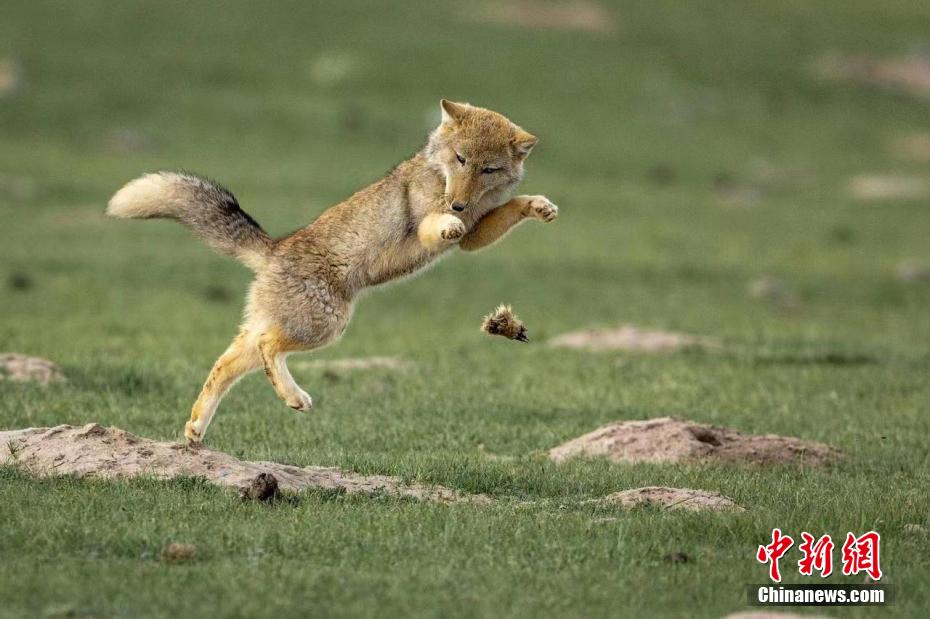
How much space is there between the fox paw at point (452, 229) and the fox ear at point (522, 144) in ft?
3.59

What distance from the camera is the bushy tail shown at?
10.7 m

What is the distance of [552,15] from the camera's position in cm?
5547

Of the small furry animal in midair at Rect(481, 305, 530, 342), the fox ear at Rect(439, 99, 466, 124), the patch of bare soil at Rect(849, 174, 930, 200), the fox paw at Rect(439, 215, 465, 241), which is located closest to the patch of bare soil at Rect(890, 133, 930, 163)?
the patch of bare soil at Rect(849, 174, 930, 200)

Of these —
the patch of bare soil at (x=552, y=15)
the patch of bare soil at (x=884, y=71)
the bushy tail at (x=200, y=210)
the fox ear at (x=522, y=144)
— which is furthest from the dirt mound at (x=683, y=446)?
the patch of bare soil at (x=552, y=15)

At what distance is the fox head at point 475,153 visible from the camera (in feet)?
36.2

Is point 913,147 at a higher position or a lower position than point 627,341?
higher

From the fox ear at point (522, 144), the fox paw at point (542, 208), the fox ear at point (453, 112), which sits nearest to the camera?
the fox paw at point (542, 208)

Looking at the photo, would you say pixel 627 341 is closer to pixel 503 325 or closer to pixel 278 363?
pixel 503 325

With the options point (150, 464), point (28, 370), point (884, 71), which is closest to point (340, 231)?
point (150, 464)

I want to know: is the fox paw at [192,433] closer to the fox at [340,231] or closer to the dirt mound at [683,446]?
the fox at [340,231]

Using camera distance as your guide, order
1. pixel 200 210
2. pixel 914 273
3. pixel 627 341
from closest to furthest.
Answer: pixel 200 210, pixel 627 341, pixel 914 273

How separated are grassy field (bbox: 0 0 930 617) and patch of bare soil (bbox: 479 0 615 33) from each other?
2.76 feet

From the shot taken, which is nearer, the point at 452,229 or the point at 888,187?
the point at 452,229

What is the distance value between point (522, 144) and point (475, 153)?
47 centimetres
